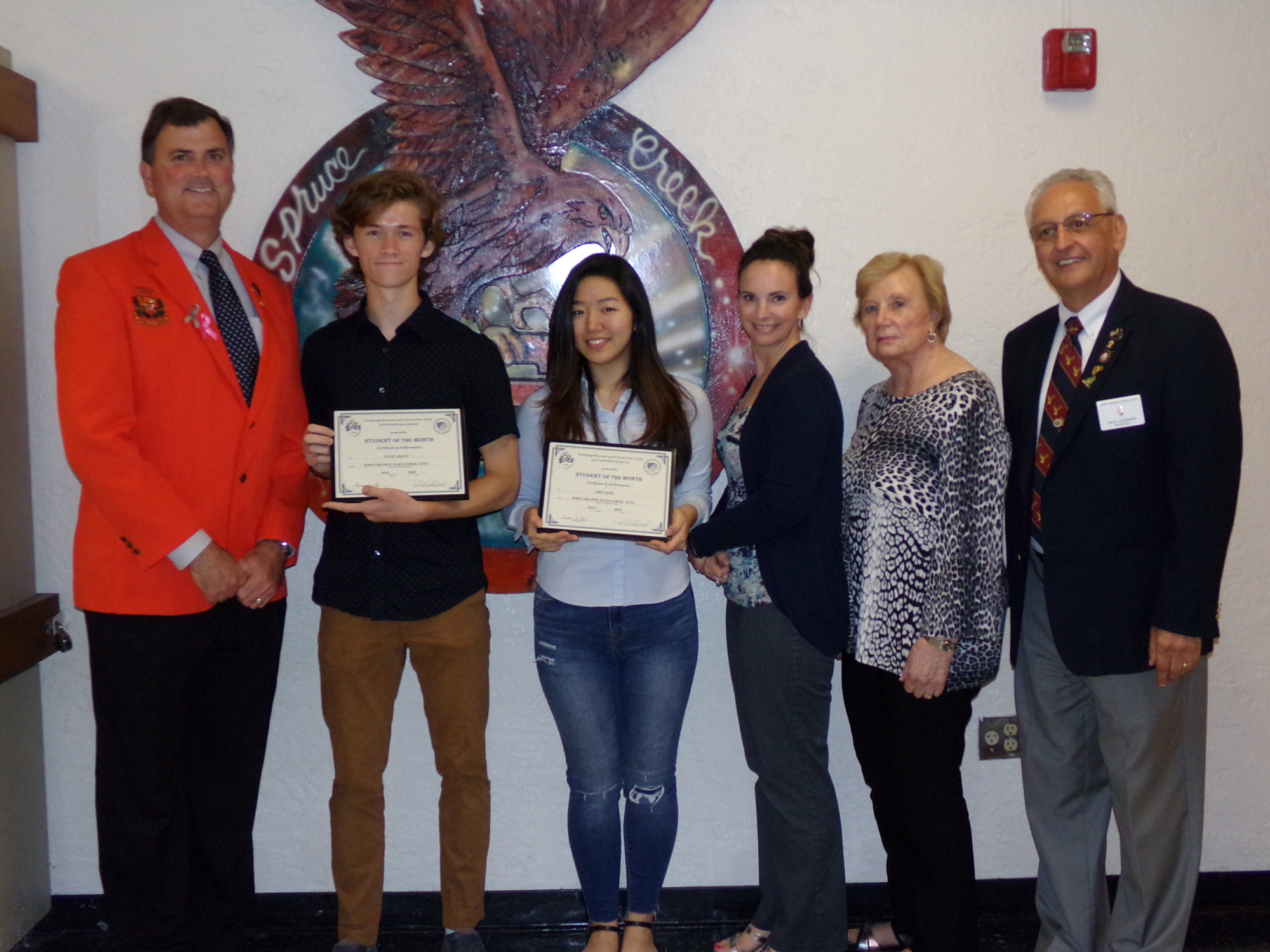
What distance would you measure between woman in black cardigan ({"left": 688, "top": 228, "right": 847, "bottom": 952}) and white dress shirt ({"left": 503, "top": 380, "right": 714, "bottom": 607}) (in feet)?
0.23

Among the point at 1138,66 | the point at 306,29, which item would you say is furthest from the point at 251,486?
the point at 1138,66

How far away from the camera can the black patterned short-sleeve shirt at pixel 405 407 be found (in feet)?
7.00

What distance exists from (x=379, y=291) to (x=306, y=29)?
0.90 meters

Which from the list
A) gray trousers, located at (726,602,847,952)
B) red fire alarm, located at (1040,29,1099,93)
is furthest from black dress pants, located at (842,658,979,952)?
red fire alarm, located at (1040,29,1099,93)

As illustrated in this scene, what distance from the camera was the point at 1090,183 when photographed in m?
2.10

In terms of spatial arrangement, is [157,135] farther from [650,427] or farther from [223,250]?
[650,427]

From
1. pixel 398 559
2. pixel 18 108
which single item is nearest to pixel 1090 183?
→ pixel 398 559

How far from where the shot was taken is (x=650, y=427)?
2176 mm

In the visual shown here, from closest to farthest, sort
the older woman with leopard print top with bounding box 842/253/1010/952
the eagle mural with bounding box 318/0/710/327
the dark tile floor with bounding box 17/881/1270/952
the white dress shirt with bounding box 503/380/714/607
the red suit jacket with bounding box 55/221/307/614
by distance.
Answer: the red suit jacket with bounding box 55/221/307/614
the older woman with leopard print top with bounding box 842/253/1010/952
the white dress shirt with bounding box 503/380/714/607
the eagle mural with bounding box 318/0/710/327
the dark tile floor with bounding box 17/881/1270/952

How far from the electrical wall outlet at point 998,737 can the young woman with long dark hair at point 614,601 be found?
1050 millimetres

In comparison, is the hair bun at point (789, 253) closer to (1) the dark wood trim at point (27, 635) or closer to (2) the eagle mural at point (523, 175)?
(2) the eagle mural at point (523, 175)

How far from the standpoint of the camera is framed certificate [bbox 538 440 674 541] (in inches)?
82.3

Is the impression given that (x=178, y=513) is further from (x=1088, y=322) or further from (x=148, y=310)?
(x=1088, y=322)

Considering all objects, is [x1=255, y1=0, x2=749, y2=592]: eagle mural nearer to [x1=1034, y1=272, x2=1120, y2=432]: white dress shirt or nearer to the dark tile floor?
[x1=1034, y1=272, x2=1120, y2=432]: white dress shirt
